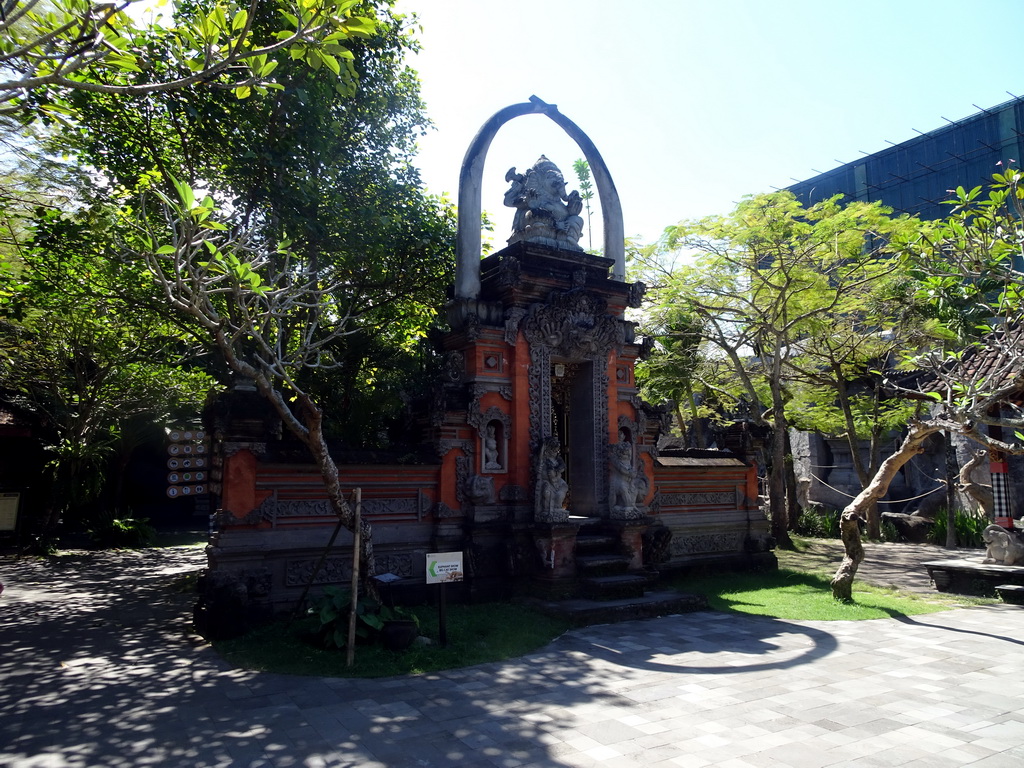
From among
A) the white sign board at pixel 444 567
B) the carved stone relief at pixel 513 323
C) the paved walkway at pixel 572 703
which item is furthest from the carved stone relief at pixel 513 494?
the white sign board at pixel 444 567

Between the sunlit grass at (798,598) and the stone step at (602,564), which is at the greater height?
the stone step at (602,564)

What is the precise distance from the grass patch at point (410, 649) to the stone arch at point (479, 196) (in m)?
4.96

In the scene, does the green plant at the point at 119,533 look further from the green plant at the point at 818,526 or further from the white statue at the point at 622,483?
the green plant at the point at 818,526

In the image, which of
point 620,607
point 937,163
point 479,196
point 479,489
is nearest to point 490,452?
point 479,489

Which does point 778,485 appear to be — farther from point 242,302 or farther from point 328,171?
point 242,302

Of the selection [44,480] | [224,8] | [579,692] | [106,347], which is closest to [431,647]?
[579,692]

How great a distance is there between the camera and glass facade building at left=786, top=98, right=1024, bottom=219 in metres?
30.5

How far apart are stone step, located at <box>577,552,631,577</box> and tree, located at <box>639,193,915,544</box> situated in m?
5.77

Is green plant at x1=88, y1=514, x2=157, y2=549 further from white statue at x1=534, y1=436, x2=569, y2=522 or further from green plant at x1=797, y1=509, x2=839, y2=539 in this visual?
green plant at x1=797, y1=509, x2=839, y2=539

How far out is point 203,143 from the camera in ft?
34.2

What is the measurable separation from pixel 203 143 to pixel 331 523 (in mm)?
6235

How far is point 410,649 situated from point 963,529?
1668 centimetres

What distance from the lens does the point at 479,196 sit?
36.8 feet

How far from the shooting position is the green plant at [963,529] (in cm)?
1744
